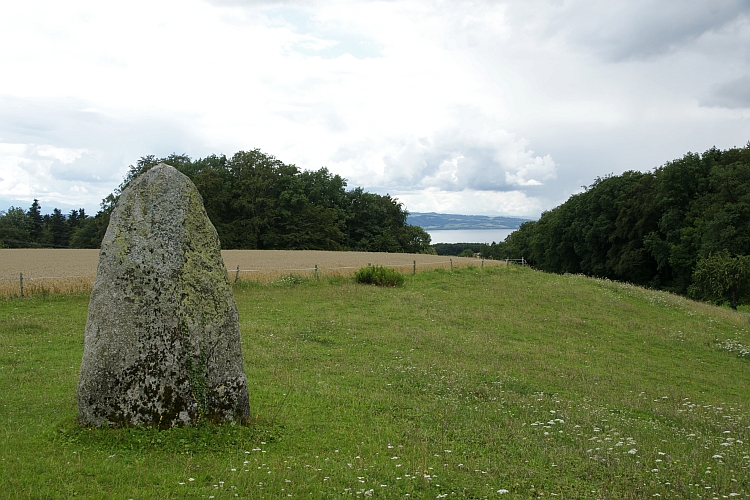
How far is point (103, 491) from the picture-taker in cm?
627

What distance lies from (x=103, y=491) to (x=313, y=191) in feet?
290

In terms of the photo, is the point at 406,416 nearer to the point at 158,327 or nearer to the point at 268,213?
the point at 158,327

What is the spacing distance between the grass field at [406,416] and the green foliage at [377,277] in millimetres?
7032

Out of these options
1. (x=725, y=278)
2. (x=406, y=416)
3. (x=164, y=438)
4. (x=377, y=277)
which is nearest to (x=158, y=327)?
(x=164, y=438)

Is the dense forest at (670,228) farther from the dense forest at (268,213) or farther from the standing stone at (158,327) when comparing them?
the standing stone at (158,327)

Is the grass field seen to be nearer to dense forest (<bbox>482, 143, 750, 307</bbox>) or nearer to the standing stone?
the standing stone

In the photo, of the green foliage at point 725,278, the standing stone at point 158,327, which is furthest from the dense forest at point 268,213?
the standing stone at point 158,327

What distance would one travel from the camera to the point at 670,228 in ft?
232

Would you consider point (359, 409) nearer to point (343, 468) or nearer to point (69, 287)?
point (343, 468)

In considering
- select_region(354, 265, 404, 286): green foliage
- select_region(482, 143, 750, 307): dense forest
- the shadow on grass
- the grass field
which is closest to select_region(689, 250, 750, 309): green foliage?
select_region(482, 143, 750, 307): dense forest

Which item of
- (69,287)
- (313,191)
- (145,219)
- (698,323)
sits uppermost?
(313,191)

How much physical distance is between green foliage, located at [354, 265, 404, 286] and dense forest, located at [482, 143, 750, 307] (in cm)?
3143

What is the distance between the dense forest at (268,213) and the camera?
77.7 metres

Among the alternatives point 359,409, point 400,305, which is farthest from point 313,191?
point 359,409
